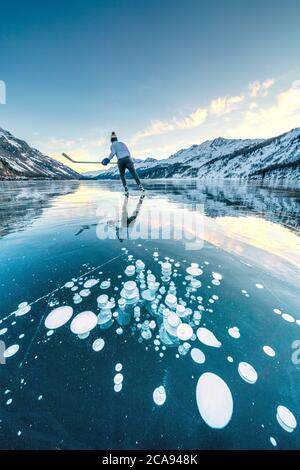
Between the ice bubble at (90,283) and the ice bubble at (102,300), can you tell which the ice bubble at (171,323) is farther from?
the ice bubble at (90,283)

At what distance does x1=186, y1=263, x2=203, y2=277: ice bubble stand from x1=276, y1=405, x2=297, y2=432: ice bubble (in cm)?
194

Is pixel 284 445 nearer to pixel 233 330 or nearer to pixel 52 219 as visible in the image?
pixel 233 330

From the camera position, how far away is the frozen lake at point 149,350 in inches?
55.7

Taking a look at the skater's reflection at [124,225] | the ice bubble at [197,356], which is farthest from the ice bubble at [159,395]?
the skater's reflection at [124,225]

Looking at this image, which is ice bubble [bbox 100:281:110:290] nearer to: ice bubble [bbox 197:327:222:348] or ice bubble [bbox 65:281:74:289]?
ice bubble [bbox 65:281:74:289]

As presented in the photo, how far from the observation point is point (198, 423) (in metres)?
1.45

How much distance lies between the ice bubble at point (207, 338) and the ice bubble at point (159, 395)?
0.66m

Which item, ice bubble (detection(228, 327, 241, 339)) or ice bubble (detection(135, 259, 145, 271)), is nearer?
ice bubble (detection(228, 327, 241, 339))

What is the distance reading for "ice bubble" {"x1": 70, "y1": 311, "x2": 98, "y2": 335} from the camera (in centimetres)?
225

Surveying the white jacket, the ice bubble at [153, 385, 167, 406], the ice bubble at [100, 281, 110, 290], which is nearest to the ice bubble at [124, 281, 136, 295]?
the ice bubble at [100, 281, 110, 290]

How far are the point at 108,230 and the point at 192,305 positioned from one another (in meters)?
3.86

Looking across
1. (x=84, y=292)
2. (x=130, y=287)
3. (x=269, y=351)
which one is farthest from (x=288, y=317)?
(x=84, y=292)

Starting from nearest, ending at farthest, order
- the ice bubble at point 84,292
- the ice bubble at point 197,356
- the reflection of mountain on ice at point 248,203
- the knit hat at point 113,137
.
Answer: the ice bubble at point 197,356, the ice bubble at point 84,292, the reflection of mountain on ice at point 248,203, the knit hat at point 113,137

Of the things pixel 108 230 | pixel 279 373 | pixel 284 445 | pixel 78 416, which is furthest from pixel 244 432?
pixel 108 230
